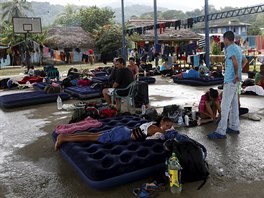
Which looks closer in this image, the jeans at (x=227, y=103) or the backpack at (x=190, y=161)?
the backpack at (x=190, y=161)

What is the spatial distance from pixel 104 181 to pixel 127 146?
0.94 m

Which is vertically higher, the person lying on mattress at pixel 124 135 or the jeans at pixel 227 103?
the jeans at pixel 227 103

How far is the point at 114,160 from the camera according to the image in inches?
159

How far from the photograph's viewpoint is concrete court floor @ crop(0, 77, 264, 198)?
146 inches

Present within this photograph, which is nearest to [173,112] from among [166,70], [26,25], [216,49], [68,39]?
[166,70]

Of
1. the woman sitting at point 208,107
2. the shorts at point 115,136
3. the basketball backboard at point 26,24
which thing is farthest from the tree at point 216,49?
the shorts at point 115,136

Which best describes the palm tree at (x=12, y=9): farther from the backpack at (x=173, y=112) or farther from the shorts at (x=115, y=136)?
the shorts at (x=115, y=136)

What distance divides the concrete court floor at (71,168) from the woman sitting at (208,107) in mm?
289

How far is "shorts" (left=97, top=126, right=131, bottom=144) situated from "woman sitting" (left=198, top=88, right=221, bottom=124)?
2345 mm

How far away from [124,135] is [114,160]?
0.90 metres

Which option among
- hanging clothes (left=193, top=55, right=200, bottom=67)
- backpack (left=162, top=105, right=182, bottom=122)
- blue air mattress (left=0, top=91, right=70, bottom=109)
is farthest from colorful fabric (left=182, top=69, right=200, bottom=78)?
backpack (left=162, top=105, right=182, bottom=122)

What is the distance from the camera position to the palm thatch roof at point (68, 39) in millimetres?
34303

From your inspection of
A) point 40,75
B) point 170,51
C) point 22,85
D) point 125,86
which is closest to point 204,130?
point 125,86

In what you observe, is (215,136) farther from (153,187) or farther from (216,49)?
(216,49)
